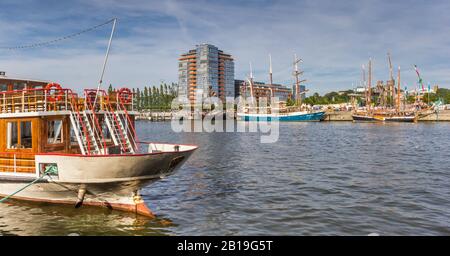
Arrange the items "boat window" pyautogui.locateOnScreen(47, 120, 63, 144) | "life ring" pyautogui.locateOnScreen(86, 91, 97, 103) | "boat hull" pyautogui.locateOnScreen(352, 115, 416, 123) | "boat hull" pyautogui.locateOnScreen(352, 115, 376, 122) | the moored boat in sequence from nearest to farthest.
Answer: "boat window" pyautogui.locateOnScreen(47, 120, 63, 144) < "life ring" pyautogui.locateOnScreen(86, 91, 97, 103) < "boat hull" pyautogui.locateOnScreen(352, 115, 416, 123) < "boat hull" pyautogui.locateOnScreen(352, 115, 376, 122) < the moored boat

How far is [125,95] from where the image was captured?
60.1 ft

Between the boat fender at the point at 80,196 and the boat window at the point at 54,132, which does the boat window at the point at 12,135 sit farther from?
the boat fender at the point at 80,196

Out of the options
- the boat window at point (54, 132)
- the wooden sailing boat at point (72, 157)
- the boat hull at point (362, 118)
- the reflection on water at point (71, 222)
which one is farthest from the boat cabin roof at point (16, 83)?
the boat hull at point (362, 118)

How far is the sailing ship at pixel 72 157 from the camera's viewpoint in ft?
43.7

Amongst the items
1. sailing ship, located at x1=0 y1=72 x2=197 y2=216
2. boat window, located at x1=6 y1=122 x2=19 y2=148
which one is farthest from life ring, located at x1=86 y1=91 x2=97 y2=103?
boat window, located at x1=6 y1=122 x2=19 y2=148

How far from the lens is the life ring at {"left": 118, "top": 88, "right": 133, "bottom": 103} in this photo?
17533 millimetres

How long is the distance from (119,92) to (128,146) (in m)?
2.89

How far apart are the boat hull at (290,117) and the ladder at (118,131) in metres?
114

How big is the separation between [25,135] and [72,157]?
154 inches

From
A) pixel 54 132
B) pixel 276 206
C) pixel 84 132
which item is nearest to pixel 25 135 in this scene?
pixel 54 132

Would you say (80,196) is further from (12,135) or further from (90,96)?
(90,96)

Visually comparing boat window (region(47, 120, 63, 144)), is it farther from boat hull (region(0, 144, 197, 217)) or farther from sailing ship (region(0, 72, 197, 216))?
boat hull (region(0, 144, 197, 217))

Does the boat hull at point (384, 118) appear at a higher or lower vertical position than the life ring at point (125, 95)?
lower

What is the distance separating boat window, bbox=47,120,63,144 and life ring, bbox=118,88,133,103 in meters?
3.07
